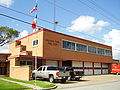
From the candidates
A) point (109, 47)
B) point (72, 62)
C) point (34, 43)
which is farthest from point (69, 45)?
point (109, 47)

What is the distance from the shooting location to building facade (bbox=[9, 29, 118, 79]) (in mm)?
25825

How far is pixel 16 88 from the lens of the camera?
46.2 feet

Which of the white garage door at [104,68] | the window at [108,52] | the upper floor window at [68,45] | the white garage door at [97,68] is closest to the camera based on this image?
the upper floor window at [68,45]

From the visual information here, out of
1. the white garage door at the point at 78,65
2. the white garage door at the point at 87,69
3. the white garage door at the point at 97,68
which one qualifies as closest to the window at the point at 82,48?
the white garage door at the point at 78,65

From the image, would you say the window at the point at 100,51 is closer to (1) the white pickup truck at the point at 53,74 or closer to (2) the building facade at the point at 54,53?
(2) the building facade at the point at 54,53

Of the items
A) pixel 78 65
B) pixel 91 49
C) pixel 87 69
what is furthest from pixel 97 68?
pixel 78 65

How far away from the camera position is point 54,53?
30141mm

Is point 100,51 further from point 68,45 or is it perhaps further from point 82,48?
point 68,45

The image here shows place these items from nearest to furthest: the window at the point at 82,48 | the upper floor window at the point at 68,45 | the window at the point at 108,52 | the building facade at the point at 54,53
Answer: the building facade at the point at 54,53
the upper floor window at the point at 68,45
the window at the point at 82,48
the window at the point at 108,52

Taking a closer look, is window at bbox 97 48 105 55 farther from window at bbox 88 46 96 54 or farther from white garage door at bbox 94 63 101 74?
white garage door at bbox 94 63 101 74

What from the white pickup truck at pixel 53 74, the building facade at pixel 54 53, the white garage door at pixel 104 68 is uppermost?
the building facade at pixel 54 53

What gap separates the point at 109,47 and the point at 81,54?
641 inches

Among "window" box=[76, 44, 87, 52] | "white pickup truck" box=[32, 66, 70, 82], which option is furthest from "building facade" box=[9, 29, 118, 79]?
"white pickup truck" box=[32, 66, 70, 82]

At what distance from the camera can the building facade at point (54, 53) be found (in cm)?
2583
